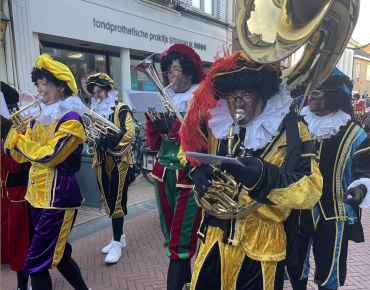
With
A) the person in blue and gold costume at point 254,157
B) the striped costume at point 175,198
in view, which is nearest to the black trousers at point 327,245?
the person in blue and gold costume at point 254,157

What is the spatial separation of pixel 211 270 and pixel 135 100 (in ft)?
5.41

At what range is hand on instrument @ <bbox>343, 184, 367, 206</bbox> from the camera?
2.01 m

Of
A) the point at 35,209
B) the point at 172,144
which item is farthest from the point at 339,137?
the point at 35,209

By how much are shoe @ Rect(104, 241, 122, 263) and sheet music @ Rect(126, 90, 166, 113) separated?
1849mm

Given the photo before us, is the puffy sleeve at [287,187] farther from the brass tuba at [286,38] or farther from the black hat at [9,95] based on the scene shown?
the black hat at [9,95]

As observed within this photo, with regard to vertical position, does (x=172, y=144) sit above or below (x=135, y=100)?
below

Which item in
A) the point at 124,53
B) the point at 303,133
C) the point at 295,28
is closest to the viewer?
the point at 295,28

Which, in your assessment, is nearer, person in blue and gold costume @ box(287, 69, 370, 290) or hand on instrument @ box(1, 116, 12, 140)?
person in blue and gold costume @ box(287, 69, 370, 290)

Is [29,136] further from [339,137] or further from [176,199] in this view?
[339,137]

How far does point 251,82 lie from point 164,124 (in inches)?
47.9

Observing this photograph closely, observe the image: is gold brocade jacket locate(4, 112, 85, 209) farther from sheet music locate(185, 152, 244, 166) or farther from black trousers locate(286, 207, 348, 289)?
black trousers locate(286, 207, 348, 289)

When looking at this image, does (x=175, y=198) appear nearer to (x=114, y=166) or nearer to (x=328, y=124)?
(x=114, y=166)

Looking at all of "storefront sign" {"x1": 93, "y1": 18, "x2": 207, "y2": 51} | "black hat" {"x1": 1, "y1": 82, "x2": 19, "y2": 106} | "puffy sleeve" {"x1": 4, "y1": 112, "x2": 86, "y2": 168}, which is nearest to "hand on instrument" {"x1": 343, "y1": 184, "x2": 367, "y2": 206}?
"puffy sleeve" {"x1": 4, "y1": 112, "x2": 86, "y2": 168}

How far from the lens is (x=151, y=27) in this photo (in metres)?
9.05
